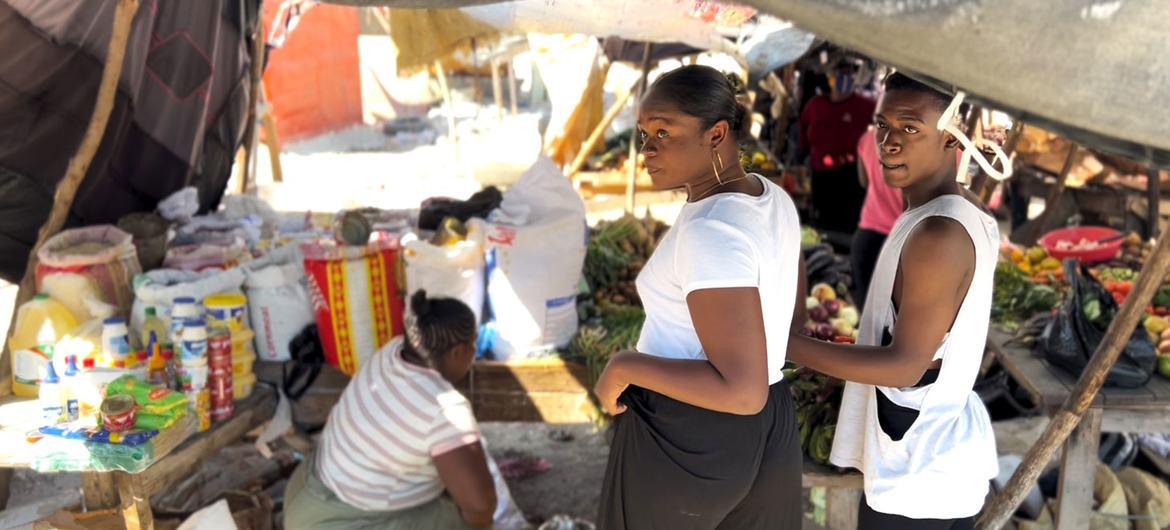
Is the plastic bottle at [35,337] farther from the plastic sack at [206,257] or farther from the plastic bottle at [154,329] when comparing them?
the plastic sack at [206,257]

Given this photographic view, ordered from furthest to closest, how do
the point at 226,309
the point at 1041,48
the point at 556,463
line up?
1. the point at 556,463
2. the point at 226,309
3. the point at 1041,48

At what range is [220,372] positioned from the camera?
329 cm

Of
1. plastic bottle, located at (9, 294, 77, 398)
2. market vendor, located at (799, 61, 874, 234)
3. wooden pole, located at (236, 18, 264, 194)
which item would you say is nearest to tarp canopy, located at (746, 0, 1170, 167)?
plastic bottle, located at (9, 294, 77, 398)

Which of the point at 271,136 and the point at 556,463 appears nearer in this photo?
the point at 556,463

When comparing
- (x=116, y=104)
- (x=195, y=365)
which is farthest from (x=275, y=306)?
(x=116, y=104)

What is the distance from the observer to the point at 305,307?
391cm

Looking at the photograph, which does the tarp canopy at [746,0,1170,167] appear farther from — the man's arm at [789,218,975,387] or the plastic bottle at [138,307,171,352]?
the plastic bottle at [138,307,171,352]

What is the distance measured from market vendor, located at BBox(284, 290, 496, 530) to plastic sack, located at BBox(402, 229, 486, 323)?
606 mm

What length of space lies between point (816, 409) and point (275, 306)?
2322mm

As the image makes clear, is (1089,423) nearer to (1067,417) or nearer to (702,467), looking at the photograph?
(1067,417)

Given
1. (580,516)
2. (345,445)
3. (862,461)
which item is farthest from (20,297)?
(862,461)

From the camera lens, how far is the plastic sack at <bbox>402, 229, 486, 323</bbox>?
3717mm

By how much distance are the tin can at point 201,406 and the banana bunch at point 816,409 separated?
6.80 ft

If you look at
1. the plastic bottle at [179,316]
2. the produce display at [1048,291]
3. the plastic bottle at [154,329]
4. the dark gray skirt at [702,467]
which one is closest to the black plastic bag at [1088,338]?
the produce display at [1048,291]
